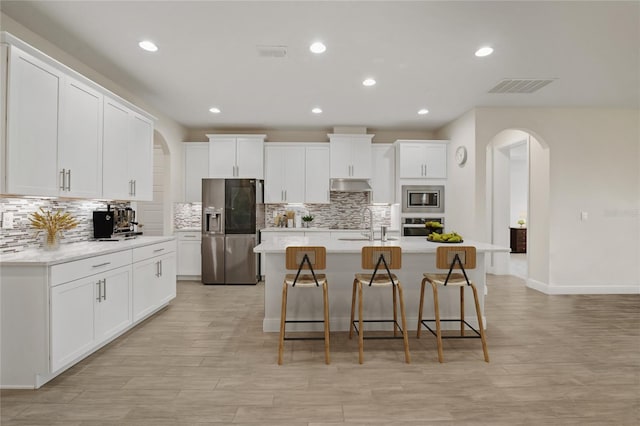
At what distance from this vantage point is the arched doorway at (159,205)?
607cm

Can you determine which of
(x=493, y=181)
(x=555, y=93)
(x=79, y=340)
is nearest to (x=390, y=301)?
(x=79, y=340)

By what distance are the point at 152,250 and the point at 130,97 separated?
229cm

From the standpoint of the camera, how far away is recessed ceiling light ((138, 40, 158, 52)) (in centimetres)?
322

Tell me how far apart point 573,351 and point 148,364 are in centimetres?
383

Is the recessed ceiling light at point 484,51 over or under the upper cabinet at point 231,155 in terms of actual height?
over

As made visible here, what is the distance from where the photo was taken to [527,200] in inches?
238

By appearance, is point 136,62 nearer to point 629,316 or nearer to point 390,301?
point 390,301

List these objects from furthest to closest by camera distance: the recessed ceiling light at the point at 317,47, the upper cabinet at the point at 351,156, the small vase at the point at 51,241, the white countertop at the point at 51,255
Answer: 1. the upper cabinet at the point at 351,156
2. the recessed ceiling light at the point at 317,47
3. the small vase at the point at 51,241
4. the white countertop at the point at 51,255

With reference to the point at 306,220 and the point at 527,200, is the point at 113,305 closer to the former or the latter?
the point at 306,220

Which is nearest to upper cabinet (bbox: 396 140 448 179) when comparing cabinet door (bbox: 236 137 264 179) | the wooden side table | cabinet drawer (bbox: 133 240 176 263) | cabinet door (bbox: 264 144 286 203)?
cabinet door (bbox: 264 144 286 203)

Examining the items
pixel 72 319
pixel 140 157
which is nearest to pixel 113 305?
pixel 72 319

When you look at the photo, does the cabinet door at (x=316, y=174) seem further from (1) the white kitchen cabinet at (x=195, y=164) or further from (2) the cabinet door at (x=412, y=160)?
(1) the white kitchen cabinet at (x=195, y=164)

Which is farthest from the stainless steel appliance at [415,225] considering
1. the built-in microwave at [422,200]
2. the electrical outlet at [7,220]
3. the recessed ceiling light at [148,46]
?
the electrical outlet at [7,220]

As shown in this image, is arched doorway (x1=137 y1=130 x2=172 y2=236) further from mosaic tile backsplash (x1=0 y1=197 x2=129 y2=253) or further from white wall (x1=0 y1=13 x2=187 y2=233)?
mosaic tile backsplash (x1=0 y1=197 x2=129 y2=253)
